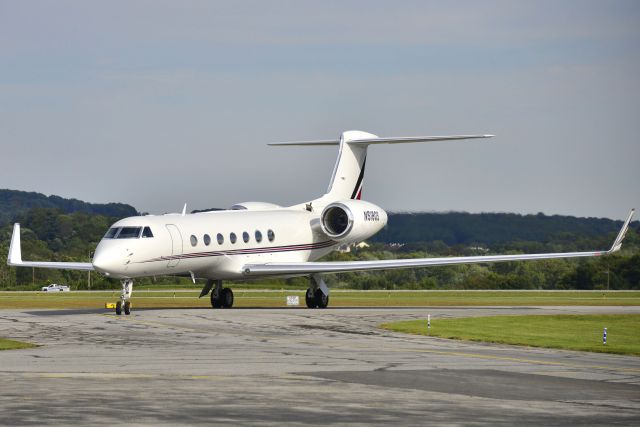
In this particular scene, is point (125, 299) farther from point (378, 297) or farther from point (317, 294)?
point (378, 297)

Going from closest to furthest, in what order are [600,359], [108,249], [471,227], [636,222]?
[600,359] < [108,249] < [471,227] < [636,222]

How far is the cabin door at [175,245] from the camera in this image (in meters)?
36.5

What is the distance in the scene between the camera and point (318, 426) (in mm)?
13500

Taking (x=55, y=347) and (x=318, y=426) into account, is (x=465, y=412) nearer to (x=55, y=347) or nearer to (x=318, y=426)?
(x=318, y=426)

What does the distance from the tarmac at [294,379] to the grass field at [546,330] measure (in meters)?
1.26

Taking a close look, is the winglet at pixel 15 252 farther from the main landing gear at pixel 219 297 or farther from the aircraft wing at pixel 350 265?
the aircraft wing at pixel 350 265

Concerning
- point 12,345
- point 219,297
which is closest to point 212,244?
point 219,297

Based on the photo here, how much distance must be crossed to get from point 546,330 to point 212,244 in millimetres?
12789

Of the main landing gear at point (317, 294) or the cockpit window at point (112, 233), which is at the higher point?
the cockpit window at point (112, 233)

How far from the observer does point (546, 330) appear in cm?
3114

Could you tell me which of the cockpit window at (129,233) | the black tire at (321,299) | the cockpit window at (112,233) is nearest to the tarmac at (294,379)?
the cockpit window at (129,233)

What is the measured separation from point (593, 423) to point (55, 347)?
46.0ft

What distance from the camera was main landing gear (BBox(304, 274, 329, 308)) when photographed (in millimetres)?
41844

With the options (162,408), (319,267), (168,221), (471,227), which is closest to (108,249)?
(168,221)
